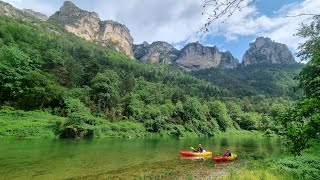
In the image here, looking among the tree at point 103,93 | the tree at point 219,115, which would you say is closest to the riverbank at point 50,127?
the tree at point 103,93

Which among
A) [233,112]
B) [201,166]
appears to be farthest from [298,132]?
[233,112]

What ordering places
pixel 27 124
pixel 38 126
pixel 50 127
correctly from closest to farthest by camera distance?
pixel 27 124 < pixel 38 126 < pixel 50 127

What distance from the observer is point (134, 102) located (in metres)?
73.0

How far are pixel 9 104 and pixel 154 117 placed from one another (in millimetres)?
33050

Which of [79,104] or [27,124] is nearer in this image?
[27,124]

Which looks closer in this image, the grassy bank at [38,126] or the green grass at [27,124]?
the green grass at [27,124]

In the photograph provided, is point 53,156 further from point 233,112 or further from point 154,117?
point 233,112

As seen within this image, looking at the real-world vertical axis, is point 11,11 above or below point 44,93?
above

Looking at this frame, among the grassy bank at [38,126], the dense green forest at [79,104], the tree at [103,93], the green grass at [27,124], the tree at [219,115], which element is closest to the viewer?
the green grass at [27,124]

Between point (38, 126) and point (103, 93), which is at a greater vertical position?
point (103, 93)

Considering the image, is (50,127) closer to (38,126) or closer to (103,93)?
(38,126)

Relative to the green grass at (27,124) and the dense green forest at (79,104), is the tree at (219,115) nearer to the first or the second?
the dense green forest at (79,104)

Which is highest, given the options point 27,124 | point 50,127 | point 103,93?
point 103,93

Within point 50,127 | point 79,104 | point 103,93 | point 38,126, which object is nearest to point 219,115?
point 103,93
